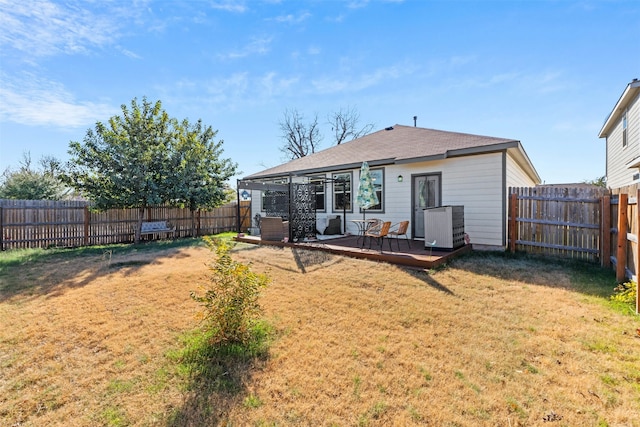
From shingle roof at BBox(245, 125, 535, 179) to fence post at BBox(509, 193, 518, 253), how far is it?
4.37ft

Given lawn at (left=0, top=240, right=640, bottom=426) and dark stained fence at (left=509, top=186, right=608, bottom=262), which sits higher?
dark stained fence at (left=509, top=186, right=608, bottom=262)

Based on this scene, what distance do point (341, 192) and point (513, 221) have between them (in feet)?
18.7

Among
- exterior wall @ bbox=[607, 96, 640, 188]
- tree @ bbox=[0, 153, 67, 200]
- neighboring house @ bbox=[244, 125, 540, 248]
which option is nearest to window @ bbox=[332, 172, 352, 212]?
neighboring house @ bbox=[244, 125, 540, 248]

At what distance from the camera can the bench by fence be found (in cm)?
1162

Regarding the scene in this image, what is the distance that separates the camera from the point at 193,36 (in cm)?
837

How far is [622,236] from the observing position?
4.68 metres

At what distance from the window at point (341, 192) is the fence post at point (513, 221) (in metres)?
5.13

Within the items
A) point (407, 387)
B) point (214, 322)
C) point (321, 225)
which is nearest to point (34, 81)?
point (321, 225)

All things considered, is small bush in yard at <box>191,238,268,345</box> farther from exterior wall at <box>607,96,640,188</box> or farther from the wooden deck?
exterior wall at <box>607,96,640,188</box>

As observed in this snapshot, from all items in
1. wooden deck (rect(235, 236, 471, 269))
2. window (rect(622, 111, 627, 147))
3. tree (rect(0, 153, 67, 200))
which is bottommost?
→ wooden deck (rect(235, 236, 471, 269))

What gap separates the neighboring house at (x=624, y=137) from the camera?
29.5 ft

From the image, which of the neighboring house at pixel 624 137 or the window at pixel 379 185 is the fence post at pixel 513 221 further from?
the neighboring house at pixel 624 137

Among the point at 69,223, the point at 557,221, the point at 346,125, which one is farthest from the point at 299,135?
the point at 557,221

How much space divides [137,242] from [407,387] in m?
12.2
